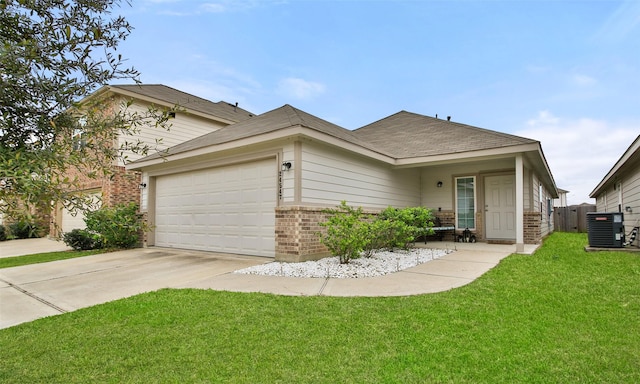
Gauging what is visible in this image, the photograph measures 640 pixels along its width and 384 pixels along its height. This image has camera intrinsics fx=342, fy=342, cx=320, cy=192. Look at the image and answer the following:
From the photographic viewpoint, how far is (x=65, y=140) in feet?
6.94

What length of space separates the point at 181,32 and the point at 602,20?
31.5 feet

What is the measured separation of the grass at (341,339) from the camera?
245cm

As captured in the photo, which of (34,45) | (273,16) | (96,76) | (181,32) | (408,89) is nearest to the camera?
(34,45)

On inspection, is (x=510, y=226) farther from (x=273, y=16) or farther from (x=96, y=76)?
(x=96, y=76)

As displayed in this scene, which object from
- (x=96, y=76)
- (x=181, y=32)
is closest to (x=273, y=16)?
(x=181, y=32)

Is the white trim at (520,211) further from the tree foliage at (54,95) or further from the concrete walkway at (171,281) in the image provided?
the tree foliage at (54,95)

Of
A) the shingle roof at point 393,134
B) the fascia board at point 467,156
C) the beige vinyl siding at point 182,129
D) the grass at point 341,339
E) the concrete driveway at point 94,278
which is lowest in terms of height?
the concrete driveway at point 94,278

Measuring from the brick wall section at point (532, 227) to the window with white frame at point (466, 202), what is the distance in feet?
4.66

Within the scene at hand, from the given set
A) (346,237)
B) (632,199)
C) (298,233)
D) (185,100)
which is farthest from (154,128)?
(632,199)

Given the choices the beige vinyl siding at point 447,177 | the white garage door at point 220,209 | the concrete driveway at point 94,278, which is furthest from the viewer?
the beige vinyl siding at point 447,177

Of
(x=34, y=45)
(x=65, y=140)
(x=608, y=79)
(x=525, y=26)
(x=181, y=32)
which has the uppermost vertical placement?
(x=525, y=26)

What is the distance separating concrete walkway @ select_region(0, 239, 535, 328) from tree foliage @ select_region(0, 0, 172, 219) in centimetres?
289

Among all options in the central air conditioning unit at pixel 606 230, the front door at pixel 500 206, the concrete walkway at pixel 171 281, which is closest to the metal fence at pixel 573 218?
the front door at pixel 500 206

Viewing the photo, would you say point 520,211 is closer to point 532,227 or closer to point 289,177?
point 532,227
